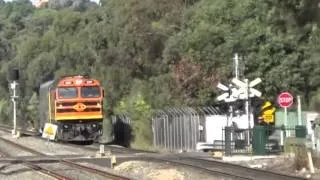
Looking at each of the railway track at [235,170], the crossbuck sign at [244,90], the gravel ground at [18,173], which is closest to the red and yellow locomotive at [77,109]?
the crossbuck sign at [244,90]

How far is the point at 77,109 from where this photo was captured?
4309 cm

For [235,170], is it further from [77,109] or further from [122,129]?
[122,129]

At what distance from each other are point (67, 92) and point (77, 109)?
121 cm

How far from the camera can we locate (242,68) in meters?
41.1

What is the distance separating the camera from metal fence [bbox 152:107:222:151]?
39.5m

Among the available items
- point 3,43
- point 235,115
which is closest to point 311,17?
point 235,115

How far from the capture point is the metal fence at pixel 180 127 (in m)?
39.5

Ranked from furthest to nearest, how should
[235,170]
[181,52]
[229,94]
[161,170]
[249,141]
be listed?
[181,52], [229,94], [249,141], [235,170], [161,170]

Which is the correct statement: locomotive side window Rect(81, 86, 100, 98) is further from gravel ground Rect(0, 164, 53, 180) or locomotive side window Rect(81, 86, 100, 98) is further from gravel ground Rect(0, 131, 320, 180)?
gravel ground Rect(0, 164, 53, 180)

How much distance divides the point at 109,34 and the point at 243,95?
36.3 metres

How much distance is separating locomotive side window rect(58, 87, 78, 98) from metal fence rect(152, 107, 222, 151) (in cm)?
576

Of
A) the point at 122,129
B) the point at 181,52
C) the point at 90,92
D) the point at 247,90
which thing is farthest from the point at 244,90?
the point at 122,129

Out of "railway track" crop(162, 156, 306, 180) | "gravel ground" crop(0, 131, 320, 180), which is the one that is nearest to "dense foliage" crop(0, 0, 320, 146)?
"gravel ground" crop(0, 131, 320, 180)

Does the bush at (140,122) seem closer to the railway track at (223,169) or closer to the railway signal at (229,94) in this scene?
the railway signal at (229,94)
